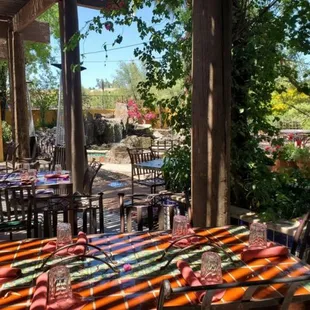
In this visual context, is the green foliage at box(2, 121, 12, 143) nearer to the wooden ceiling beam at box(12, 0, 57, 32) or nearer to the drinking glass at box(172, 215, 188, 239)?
the wooden ceiling beam at box(12, 0, 57, 32)

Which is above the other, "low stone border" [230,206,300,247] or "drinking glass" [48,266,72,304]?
"drinking glass" [48,266,72,304]

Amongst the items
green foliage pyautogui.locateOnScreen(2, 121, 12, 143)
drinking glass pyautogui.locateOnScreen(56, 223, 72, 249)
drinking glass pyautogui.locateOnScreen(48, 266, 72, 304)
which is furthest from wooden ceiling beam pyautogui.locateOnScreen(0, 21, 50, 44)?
drinking glass pyautogui.locateOnScreen(48, 266, 72, 304)

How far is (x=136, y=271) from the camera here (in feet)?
5.13

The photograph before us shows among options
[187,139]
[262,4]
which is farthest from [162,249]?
[262,4]

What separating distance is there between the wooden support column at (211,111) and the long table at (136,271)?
294mm

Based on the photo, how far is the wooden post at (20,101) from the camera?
24.7 ft

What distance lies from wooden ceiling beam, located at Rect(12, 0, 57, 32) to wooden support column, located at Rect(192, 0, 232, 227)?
407cm

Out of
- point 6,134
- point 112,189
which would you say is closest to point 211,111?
point 112,189

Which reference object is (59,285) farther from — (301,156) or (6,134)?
(6,134)

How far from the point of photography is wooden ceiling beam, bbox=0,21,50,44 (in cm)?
798

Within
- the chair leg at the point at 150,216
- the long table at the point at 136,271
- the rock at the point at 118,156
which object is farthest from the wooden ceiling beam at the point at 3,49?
the long table at the point at 136,271

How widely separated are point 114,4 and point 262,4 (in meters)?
1.21

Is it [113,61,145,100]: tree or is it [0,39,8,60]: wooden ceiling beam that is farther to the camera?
[113,61,145,100]: tree

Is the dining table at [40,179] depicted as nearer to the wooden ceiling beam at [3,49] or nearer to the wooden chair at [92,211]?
the wooden chair at [92,211]
